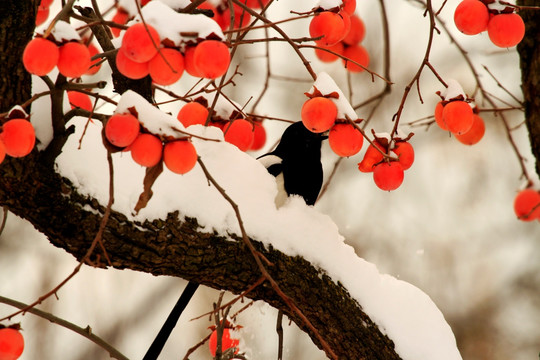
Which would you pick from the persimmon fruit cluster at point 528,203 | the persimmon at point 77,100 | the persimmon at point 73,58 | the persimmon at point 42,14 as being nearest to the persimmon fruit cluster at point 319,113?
the persimmon at point 73,58

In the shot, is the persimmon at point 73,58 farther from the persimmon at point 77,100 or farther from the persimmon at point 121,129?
the persimmon at point 77,100

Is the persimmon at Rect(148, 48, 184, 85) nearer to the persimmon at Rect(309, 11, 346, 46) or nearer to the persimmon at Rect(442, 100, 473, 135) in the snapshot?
the persimmon at Rect(309, 11, 346, 46)

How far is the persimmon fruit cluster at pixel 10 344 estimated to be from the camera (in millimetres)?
1286

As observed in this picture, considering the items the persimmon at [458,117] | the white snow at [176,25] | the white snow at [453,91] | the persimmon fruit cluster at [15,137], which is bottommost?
the persimmon fruit cluster at [15,137]

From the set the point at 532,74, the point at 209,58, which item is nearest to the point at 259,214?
the point at 209,58

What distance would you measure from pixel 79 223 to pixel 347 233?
3557 mm

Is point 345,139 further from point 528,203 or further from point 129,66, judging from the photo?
point 528,203

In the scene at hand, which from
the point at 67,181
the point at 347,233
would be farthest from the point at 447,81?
the point at 347,233

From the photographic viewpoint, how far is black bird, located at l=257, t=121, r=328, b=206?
194 centimetres

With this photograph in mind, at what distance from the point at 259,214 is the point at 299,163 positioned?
1.87 ft

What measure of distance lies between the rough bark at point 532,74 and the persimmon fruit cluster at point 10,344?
1.48 metres

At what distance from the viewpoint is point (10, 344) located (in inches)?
50.9

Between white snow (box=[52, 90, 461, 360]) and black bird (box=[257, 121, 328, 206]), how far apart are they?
29 cm

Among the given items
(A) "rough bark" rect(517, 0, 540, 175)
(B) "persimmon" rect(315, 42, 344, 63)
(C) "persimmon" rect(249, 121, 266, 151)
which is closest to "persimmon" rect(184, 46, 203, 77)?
(B) "persimmon" rect(315, 42, 344, 63)
